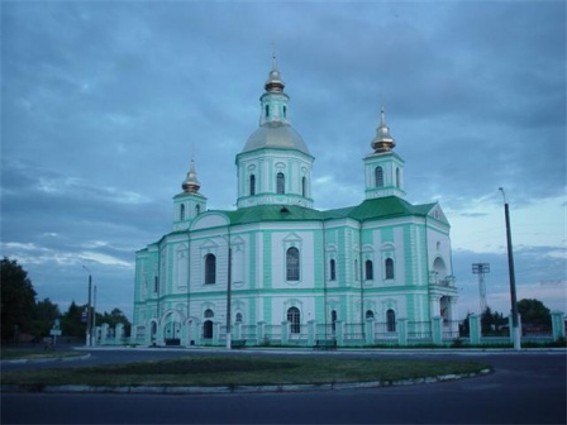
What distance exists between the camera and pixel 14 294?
148ft

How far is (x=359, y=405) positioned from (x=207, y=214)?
39.3 metres

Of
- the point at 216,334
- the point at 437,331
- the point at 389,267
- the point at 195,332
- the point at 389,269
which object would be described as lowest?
the point at 216,334

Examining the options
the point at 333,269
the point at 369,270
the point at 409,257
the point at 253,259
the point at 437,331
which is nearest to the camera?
the point at 437,331

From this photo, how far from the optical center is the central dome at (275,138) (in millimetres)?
49500

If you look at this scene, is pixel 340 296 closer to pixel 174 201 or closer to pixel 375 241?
pixel 375 241

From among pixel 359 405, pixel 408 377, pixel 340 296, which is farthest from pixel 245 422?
pixel 340 296

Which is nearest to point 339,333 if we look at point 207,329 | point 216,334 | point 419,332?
point 419,332

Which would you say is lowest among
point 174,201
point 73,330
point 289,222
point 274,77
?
point 73,330

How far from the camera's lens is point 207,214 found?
4847 centimetres

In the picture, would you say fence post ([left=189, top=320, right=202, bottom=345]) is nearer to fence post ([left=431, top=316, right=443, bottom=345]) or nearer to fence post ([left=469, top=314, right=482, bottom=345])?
fence post ([left=431, top=316, right=443, bottom=345])

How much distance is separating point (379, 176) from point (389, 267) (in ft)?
28.3

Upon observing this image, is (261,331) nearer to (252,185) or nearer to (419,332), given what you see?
(419,332)

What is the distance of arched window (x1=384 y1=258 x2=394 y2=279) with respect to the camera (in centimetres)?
4362

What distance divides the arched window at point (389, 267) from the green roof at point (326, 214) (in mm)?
3353
